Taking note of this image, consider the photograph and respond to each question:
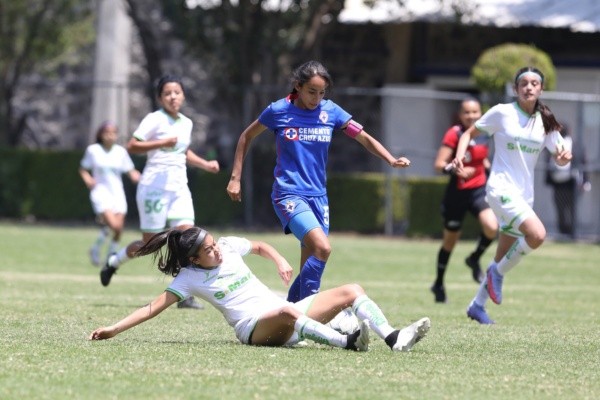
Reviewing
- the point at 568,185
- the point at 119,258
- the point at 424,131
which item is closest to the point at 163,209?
the point at 119,258

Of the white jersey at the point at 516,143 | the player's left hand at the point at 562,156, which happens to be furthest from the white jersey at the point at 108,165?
the player's left hand at the point at 562,156

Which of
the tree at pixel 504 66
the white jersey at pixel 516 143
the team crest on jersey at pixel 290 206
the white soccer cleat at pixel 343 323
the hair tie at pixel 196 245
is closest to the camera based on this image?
the hair tie at pixel 196 245

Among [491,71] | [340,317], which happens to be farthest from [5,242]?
[340,317]

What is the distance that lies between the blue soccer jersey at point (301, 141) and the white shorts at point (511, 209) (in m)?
1.98

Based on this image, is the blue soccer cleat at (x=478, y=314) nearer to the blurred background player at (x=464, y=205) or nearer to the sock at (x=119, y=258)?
the blurred background player at (x=464, y=205)

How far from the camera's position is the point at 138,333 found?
9.95m

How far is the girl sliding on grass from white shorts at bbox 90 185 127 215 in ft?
28.4

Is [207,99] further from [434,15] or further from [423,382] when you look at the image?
[423,382]

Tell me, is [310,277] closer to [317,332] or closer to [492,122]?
[317,332]

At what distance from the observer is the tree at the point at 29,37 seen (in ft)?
95.2

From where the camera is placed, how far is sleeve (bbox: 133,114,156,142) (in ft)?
40.1

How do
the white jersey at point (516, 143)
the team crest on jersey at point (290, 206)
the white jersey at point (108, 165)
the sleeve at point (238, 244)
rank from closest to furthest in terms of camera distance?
the sleeve at point (238, 244), the team crest on jersey at point (290, 206), the white jersey at point (516, 143), the white jersey at point (108, 165)

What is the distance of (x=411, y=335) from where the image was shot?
28.0 ft

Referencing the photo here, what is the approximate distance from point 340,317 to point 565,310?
488cm
